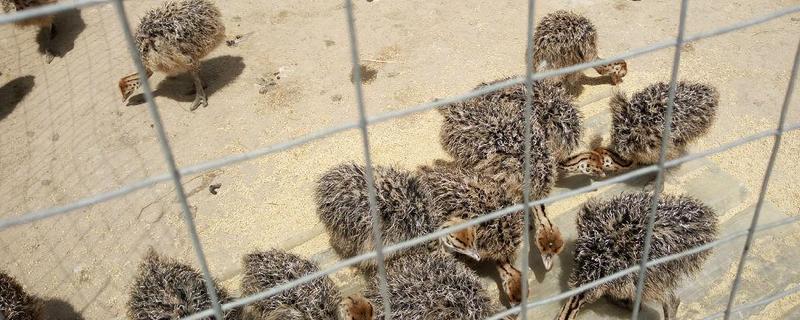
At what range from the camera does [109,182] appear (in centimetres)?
449

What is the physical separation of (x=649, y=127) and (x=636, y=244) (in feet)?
3.33

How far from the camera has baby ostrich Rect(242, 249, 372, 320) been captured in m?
3.09

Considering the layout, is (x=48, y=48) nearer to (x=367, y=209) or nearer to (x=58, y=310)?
(x=58, y=310)

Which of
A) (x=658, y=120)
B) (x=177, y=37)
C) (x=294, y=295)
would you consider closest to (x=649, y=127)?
(x=658, y=120)

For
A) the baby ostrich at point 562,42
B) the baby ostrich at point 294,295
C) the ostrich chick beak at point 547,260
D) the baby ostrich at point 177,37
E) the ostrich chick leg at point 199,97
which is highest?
the baby ostrich at point 177,37

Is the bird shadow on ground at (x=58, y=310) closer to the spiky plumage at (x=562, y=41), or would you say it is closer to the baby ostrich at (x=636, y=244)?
the baby ostrich at (x=636, y=244)

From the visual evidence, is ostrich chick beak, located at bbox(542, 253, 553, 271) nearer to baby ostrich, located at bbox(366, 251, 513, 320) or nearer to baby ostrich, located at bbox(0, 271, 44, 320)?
baby ostrich, located at bbox(366, 251, 513, 320)

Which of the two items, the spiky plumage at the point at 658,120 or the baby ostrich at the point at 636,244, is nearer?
the baby ostrich at the point at 636,244

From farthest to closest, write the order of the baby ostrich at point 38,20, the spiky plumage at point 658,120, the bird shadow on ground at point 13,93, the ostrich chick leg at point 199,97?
the baby ostrich at point 38,20
the bird shadow on ground at point 13,93
the ostrich chick leg at point 199,97
the spiky plumage at point 658,120

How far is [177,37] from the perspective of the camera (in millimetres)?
4777

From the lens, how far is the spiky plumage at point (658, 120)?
3.90 m

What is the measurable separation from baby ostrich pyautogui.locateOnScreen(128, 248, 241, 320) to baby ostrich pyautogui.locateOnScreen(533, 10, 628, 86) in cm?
257

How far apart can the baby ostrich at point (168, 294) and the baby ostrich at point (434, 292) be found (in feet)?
2.32

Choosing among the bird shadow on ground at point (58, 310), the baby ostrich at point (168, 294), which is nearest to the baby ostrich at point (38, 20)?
the bird shadow on ground at point (58, 310)
